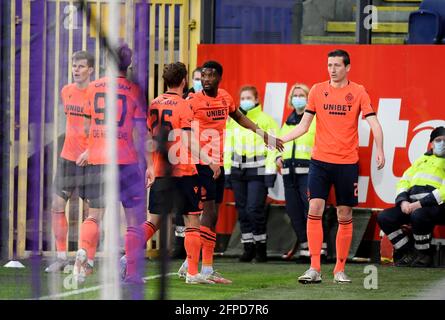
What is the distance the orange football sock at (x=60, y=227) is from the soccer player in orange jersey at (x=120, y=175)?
265 millimetres

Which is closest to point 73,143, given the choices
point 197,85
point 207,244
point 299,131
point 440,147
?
point 207,244

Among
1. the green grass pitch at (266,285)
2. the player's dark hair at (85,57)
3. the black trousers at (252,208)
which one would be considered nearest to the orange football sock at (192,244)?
the green grass pitch at (266,285)

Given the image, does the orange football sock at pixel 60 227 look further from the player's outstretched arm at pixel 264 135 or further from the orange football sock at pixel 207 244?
the player's outstretched arm at pixel 264 135

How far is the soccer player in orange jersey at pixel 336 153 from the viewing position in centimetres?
1087

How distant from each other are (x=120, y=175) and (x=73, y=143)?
1346mm

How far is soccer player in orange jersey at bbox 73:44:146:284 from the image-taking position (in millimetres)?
8805

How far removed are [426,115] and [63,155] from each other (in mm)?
4240

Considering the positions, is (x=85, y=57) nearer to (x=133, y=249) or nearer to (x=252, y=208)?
(x=133, y=249)

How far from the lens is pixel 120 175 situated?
31.8ft
